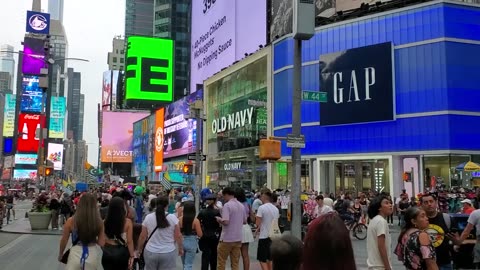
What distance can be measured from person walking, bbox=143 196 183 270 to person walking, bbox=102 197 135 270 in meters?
0.78

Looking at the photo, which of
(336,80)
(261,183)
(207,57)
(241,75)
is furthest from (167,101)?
(336,80)

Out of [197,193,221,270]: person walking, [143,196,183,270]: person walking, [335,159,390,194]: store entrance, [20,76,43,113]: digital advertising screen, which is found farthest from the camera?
[20,76,43,113]: digital advertising screen

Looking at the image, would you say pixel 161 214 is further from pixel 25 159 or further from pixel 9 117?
pixel 9 117

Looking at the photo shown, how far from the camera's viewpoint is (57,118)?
136m

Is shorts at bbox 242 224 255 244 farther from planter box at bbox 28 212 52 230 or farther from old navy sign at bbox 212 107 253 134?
old navy sign at bbox 212 107 253 134

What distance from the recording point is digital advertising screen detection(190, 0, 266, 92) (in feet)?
177

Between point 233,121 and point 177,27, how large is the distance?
75884 mm

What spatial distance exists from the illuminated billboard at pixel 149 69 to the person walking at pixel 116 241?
10601 centimetres

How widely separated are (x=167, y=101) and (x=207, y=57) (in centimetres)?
4522

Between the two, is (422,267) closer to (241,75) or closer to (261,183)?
(261,183)

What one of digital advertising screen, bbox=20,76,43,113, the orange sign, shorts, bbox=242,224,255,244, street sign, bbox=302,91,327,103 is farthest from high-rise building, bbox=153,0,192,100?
shorts, bbox=242,224,255,244

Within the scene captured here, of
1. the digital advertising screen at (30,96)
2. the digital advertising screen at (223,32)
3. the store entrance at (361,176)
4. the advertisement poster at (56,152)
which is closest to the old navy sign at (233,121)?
the digital advertising screen at (223,32)

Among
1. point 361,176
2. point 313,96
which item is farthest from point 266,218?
point 361,176

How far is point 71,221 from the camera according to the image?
6.31 meters
